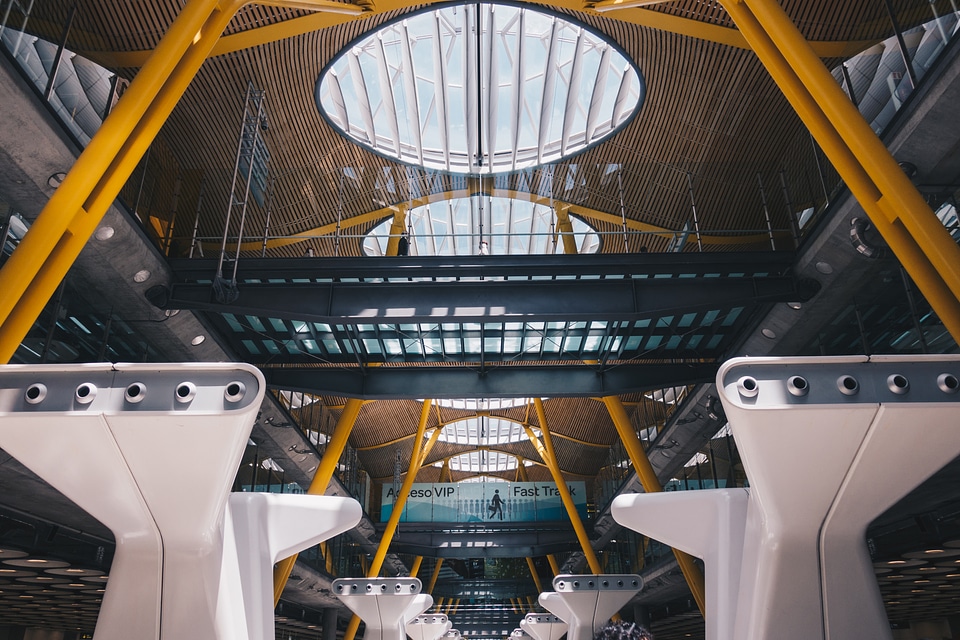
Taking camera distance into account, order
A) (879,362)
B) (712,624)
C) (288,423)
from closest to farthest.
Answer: (879,362)
(712,624)
(288,423)

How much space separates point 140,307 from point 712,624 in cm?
1559

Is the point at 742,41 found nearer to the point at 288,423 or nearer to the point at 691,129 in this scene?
the point at 691,129

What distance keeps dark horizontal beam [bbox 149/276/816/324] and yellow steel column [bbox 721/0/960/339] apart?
650cm

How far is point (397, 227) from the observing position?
67.6 feet

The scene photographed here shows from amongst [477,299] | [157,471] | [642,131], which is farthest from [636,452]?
[157,471]

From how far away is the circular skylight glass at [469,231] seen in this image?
1866cm

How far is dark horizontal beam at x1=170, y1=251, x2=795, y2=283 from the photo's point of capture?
58.0 ft

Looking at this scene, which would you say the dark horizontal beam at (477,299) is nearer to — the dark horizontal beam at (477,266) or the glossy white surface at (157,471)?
the dark horizontal beam at (477,266)

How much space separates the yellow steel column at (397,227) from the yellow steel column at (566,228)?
439cm

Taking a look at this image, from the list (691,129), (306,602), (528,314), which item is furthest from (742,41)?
(306,602)

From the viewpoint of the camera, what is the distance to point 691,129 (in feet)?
74.6

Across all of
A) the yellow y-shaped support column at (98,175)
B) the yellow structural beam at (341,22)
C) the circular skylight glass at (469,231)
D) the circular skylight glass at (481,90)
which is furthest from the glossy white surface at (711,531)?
the circular skylight glass at (481,90)

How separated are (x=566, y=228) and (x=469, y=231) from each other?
2716mm

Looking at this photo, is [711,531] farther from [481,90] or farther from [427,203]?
[481,90]
